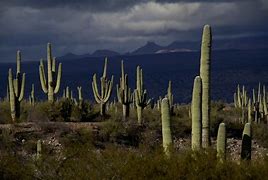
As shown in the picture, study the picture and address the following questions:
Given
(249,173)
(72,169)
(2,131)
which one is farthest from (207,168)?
(2,131)

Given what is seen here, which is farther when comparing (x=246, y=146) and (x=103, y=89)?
(x=103, y=89)

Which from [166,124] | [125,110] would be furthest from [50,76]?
[166,124]

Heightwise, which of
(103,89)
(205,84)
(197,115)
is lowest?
(197,115)

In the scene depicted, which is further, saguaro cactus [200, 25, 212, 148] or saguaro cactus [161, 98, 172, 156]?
saguaro cactus [161, 98, 172, 156]

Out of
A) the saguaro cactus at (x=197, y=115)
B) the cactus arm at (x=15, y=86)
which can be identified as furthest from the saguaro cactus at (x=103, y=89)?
the saguaro cactus at (x=197, y=115)

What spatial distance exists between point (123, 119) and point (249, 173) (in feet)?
56.3

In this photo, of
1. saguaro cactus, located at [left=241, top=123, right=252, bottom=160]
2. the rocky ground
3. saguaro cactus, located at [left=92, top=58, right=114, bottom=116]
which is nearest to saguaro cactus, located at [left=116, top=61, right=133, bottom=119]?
saguaro cactus, located at [left=92, top=58, right=114, bottom=116]

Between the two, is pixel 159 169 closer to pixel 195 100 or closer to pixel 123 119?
pixel 195 100

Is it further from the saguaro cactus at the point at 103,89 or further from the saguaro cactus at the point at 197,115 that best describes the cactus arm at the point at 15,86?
the saguaro cactus at the point at 197,115

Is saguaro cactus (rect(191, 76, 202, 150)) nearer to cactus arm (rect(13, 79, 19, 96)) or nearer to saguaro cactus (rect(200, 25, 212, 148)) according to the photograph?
saguaro cactus (rect(200, 25, 212, 148))

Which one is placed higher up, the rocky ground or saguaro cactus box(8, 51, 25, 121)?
saguaro cactus box(8, 51, 25, 121)

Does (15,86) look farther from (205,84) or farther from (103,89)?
(205,84)

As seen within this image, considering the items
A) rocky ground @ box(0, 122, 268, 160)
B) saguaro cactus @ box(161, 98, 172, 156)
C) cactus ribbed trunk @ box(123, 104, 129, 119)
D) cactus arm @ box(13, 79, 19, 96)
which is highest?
cactus arm @ box(13, 79, 19, 96)

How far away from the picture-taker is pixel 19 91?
25438mm
